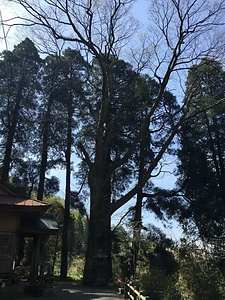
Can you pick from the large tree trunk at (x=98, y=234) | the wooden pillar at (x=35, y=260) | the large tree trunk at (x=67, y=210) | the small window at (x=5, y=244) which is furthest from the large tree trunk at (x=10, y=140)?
the small window at (x=5, y=244)

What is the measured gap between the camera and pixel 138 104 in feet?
60.6

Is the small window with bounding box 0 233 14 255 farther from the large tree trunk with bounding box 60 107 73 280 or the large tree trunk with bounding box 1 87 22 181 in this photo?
the large tree trunk with bounding box 60 107 73 280

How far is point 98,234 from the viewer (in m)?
13.2

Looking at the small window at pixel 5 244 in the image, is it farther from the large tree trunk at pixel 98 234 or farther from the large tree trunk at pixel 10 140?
the large tree trunk at pixel 10 140

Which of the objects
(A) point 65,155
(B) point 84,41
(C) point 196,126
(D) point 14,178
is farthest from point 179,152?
(D) point 14,178

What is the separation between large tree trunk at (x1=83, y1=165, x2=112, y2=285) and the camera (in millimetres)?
12859

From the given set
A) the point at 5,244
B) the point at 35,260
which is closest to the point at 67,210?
the point at 35,260

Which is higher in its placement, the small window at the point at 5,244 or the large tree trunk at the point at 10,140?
the large tree trunk at the point at 10,140

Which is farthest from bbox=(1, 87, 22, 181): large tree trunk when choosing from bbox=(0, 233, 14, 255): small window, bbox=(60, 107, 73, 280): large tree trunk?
bbox=(0, 233, 14, 255): small window

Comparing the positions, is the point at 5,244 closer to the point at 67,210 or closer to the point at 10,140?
the point at 67,210

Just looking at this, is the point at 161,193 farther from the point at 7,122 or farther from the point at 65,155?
the point at 7,122

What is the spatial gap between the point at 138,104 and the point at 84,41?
5420 millimetres

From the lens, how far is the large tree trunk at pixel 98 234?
12.9 meters

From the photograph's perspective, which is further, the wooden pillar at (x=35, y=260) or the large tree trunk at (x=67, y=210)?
the large tree trunk at (x=67, y=210)
